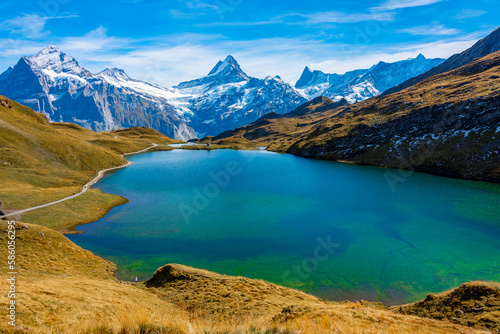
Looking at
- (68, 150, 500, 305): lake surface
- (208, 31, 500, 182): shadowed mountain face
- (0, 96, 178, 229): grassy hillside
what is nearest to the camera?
(68, 150, 500, 305): lake surface

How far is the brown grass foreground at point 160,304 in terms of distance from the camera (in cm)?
1065

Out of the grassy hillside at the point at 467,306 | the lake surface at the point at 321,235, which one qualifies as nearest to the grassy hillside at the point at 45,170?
the lake surface at the point at 321,235

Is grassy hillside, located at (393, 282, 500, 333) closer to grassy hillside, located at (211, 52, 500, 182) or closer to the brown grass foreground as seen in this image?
the brown grass foreground

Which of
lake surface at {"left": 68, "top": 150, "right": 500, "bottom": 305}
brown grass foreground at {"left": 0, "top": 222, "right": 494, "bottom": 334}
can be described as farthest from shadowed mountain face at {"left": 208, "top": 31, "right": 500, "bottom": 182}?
brown grass foreground at {"left": 0, "top": 222, "right": 494, "bottom": 334}

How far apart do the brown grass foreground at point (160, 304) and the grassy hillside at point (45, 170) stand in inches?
963

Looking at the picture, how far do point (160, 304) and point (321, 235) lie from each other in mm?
33467

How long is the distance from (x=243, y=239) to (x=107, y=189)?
63.5 metres

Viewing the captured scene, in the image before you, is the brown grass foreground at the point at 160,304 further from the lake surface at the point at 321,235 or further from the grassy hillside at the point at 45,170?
the grassy hillside at the point at 45,170

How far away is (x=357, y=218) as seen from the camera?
57.2 metres

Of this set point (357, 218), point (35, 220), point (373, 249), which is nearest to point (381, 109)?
point (357, 218)

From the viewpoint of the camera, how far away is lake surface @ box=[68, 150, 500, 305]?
35625 millimetres

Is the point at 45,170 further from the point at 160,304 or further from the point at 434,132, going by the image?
the point at 434,132

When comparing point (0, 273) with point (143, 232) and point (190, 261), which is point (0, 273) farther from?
point (143, 232)

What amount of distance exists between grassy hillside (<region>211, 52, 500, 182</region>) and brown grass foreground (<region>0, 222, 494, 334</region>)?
10371cm
